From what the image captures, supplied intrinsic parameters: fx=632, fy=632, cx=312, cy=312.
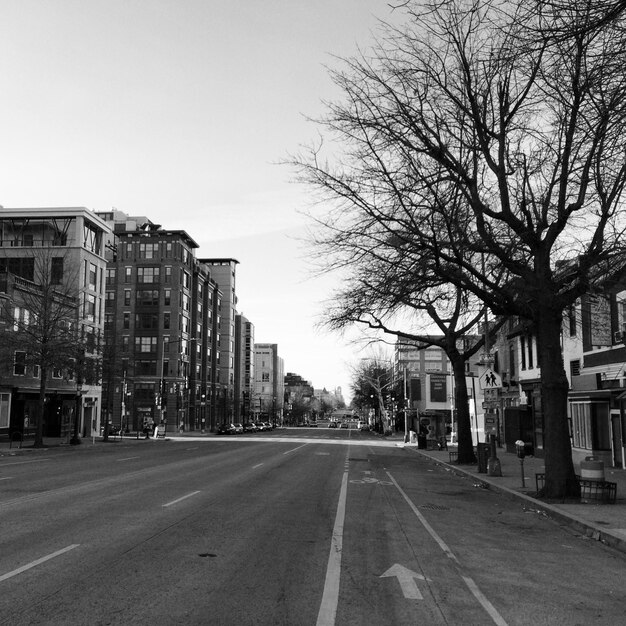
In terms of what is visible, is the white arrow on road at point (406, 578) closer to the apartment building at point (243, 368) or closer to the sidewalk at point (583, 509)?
the sidewalk at point (583, 509)

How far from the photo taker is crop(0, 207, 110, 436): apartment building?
45.5m

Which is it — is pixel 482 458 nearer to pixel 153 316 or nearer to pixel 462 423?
pixel 462 423

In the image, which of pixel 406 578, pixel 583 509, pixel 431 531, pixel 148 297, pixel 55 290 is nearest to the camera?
pixel 406 578

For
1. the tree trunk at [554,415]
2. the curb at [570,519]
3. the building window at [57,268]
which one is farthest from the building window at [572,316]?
the building window at [57,268]

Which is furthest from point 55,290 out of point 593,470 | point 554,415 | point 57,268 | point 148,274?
point 148,274

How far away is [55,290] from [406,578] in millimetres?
44719

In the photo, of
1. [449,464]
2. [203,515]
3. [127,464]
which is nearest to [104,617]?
[203,515]

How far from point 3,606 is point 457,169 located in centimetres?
1283

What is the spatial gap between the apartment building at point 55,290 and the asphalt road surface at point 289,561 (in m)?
32.6

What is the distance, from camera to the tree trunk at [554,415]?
50.5 ft

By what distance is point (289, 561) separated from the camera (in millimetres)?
8219

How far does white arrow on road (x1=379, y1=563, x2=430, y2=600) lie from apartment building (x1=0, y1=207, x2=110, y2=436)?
3835 cm

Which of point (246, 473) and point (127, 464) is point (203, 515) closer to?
point (246, 473)

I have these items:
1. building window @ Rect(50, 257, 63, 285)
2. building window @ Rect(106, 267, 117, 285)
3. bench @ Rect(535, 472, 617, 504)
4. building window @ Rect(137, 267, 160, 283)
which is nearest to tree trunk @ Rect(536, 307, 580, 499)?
bench @ Rect(535, 472, 617, 504)
